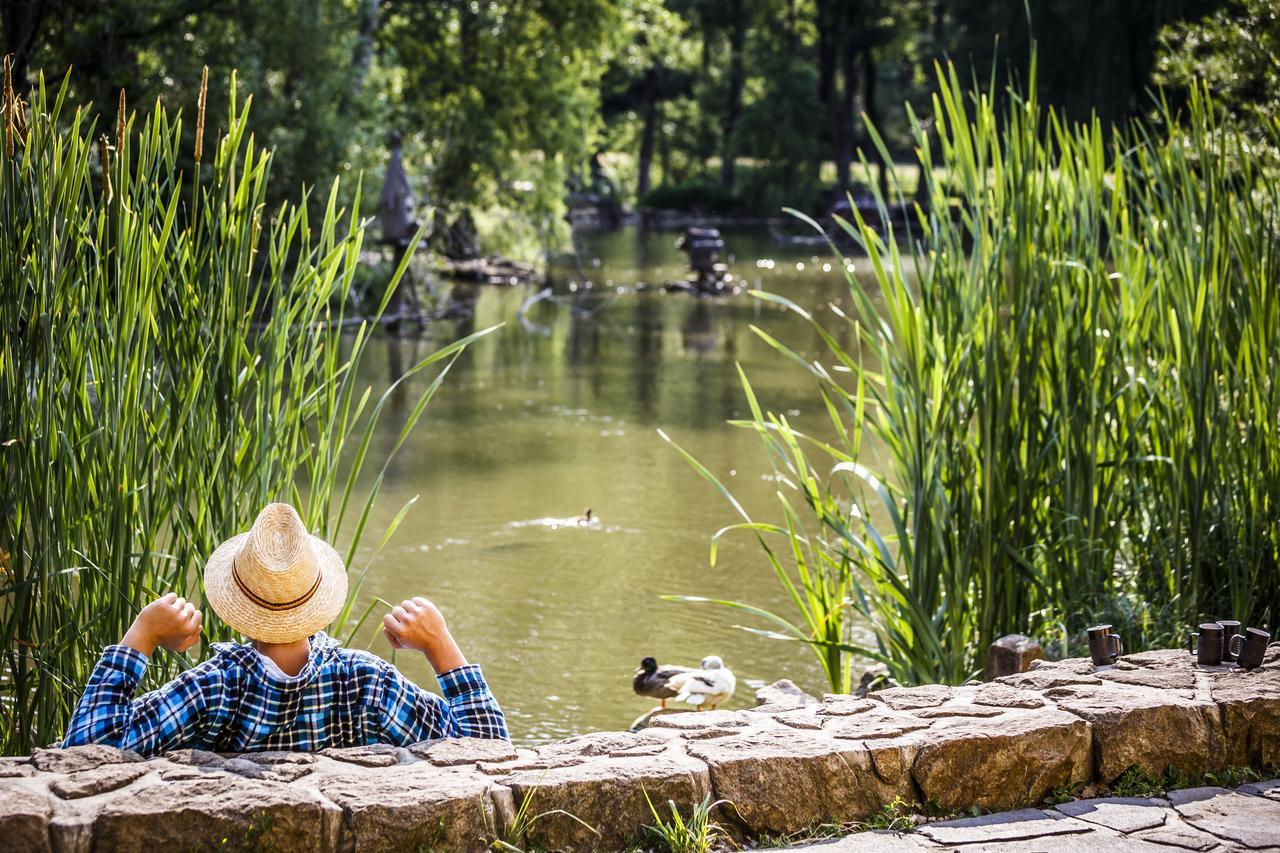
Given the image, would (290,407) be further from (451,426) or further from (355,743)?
(451,426)

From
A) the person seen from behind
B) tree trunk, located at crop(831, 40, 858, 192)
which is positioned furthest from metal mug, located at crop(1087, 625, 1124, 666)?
tree trunk, located at crop(831, 40, 858, 192)

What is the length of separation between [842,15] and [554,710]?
1301 inches

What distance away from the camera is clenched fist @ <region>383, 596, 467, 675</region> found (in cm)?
255

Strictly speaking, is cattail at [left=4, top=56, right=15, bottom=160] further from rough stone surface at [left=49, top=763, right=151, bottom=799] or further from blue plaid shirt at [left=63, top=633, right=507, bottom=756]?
rough stone surface at [left=49, top=763, right=151, bottom=799]

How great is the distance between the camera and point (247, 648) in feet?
7.89

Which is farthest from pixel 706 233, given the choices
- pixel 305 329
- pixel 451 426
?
pixel 305 329

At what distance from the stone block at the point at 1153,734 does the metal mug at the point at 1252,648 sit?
1.04 feet

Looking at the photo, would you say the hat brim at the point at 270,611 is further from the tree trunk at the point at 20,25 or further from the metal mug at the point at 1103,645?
the tree trunk at the point at 20,25

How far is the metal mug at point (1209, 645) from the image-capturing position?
3072mm

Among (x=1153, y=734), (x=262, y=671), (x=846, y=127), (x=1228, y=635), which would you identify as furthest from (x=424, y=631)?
(x=846, y=127)

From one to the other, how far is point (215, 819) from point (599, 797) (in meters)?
0.61

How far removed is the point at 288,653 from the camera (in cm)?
243

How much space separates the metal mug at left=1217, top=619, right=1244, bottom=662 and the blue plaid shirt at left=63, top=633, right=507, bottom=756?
1630 mm

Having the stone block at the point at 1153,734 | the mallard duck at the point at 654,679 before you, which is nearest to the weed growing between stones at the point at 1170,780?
the stone block at the point at 1153,734
